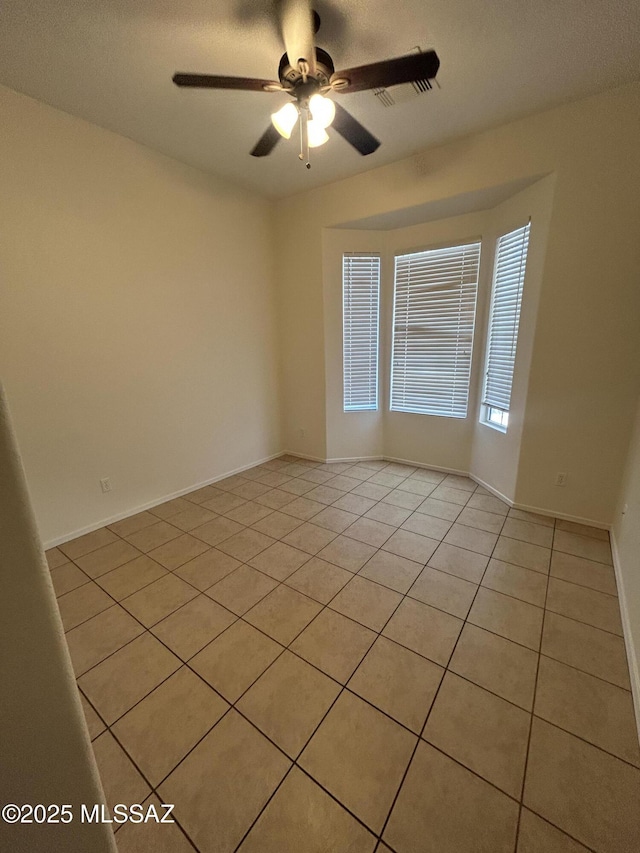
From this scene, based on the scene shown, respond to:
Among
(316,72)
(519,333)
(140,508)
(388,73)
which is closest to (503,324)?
(519,333)

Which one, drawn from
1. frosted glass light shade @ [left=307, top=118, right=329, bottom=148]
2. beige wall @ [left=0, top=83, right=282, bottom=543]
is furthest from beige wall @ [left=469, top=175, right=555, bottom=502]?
beige wall @ [left=0, top=83, right=282, bottom=543]

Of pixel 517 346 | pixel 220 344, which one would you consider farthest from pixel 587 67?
pixel 220 344

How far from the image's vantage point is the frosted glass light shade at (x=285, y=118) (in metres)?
1.73

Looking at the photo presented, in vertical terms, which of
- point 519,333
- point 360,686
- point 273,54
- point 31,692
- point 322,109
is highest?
point 273,54

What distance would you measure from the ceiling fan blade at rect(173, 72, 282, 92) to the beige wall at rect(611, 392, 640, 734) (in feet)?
9.51

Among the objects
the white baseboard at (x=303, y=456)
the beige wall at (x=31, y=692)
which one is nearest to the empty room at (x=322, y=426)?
the beige wall at (x=31, y=692)

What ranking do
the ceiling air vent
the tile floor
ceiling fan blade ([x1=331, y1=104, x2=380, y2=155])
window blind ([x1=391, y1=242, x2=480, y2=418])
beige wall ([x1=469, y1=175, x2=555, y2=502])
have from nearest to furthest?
1. the tile floor
2. ceiling fan blade ([x1=331, y1=104, x2=380, y2=155])
3. the ceiling air vent
4. beige wall ([x1=469, y1=175, x2=555, y2=502])
5. window blind ([x1=391, y1=242, x2=480, y2=418])

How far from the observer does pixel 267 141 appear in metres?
1.96

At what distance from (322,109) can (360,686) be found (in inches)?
108

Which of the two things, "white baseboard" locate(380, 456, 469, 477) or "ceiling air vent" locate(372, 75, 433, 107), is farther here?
"white baseboard" locate(380, 456, 469, 477)

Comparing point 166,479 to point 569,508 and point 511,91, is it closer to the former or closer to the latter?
point 569,508

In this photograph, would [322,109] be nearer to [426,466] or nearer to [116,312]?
[116,312]

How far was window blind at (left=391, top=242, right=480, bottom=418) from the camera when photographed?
3164 mm

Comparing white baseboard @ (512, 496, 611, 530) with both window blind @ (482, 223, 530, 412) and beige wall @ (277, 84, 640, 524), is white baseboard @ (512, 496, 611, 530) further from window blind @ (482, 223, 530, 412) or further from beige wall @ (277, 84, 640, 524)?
window blind @ (482, 223, 530, 412)
